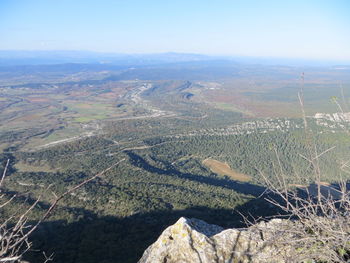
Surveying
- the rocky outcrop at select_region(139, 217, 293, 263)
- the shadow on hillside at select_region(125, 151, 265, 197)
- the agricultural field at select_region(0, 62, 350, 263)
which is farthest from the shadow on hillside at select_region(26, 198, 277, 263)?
the shadow on hillside at select_region(125, 151, 265, 197)

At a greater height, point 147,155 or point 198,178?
point 147,155

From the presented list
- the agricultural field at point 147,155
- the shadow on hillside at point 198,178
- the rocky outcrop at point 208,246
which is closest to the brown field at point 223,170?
the agricultural field at point 147,155

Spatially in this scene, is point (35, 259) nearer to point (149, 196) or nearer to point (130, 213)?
point (130, 213)

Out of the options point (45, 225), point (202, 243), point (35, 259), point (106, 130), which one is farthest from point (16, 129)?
point (202, 243)

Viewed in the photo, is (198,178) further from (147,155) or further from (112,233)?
(112,233)

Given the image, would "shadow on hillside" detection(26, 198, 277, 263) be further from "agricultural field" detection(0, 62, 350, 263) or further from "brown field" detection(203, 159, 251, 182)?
"brown field" detection(203, 159, 251, 182)

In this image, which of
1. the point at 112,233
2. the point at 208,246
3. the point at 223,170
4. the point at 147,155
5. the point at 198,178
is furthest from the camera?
the point at 147,155

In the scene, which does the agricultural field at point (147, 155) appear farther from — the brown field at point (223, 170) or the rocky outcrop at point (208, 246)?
the rocky outcrop at point (208, 246)

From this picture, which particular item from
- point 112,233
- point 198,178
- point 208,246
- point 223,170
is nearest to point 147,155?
point 198,178
